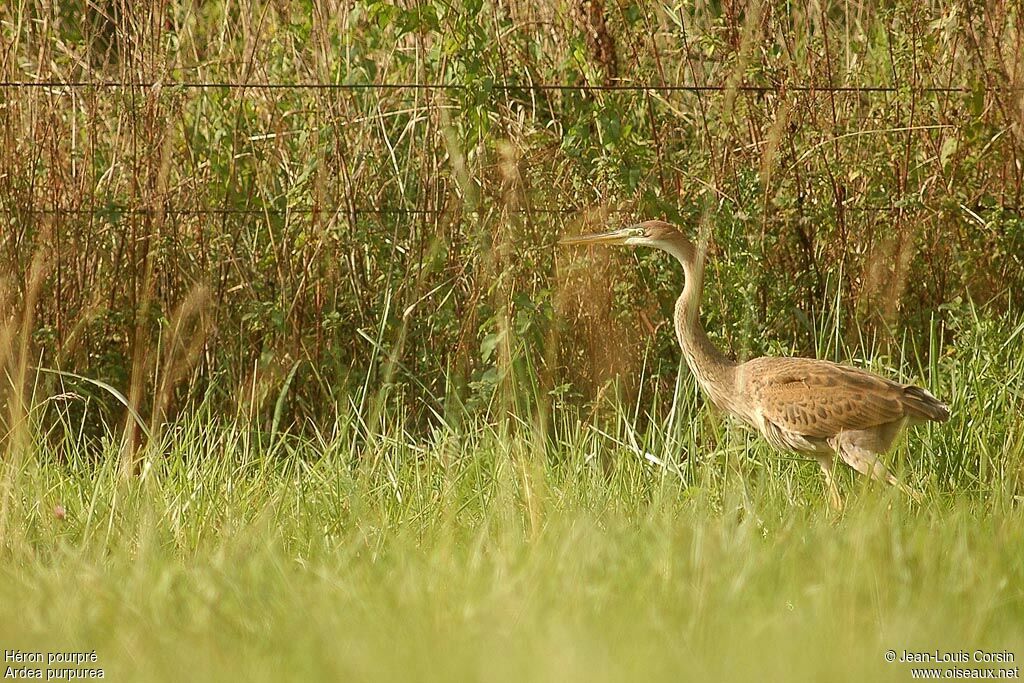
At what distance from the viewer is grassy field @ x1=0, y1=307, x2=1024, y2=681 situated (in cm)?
269

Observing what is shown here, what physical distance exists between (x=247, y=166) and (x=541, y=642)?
11.7 feet

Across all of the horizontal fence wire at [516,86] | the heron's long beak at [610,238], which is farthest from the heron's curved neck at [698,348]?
the horizontal fence wire at [516,86]

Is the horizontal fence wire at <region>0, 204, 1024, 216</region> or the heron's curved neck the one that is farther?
the horizontal fence wire at <region>0, 204, 1024, 216</region>

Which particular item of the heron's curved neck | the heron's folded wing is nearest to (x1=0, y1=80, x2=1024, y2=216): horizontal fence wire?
the heron's curved neck

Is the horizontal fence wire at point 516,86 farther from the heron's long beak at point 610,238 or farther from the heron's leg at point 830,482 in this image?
the heron's leg at point 830,482

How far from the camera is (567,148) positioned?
208 inches

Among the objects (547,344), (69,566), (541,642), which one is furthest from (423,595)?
(547,344)

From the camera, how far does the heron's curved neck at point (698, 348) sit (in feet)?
15.4

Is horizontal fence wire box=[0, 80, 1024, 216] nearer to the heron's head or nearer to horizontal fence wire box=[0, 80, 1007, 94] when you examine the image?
horizontal fence wire box=[0, 80, 1007, 94]

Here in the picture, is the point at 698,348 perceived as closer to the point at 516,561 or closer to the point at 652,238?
the point at 652,238

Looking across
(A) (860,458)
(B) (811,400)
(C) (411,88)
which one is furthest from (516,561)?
(C) (411,88)

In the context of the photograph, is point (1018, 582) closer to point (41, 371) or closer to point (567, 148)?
point (567, 148)

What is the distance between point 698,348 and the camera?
4.75 m

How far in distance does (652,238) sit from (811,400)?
0.85 metres
